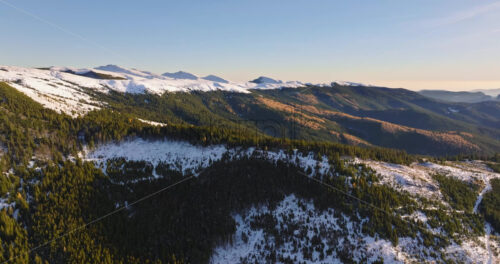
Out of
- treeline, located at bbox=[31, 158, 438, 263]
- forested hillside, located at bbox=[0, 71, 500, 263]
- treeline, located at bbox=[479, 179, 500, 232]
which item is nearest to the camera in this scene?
treeline, located at bbox=[31, 158, 438, 263]

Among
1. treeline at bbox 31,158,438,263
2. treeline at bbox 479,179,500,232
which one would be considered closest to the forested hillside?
treeline at bbox 31,158,438,263

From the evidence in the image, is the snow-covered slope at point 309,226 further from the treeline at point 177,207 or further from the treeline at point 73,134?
the treeline at point 73,134

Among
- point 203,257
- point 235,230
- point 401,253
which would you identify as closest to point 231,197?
point 235,230

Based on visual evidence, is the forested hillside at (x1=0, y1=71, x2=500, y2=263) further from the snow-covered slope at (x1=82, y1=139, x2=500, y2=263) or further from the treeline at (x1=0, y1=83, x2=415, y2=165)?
the treeline at (x1=0, y1=83, x2=415, y2=165)

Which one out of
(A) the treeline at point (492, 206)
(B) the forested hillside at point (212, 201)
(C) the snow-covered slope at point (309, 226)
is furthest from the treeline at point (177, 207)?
(A) the treeline at point (492, 206)

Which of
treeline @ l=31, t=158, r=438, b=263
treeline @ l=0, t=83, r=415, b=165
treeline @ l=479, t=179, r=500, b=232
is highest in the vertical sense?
treeline @ l=0, t=83, r=415, b=165

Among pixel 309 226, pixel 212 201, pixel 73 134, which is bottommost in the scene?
pixel 309 226

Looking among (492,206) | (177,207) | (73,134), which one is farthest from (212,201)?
(492,206)

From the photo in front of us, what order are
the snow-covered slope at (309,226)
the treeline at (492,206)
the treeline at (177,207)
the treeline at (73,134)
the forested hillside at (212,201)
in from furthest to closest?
the treeline at (73,134), the treeline at (492,206), the snow-covered slope at (309,226), the forested hillside at (212,201), the treeline at (177,207)

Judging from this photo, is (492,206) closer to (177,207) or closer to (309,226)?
(309,226)

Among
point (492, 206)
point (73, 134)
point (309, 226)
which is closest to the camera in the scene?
point (309, 226)

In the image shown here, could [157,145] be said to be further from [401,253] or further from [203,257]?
[401,253]

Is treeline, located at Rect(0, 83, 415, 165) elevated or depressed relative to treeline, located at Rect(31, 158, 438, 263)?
elevated
